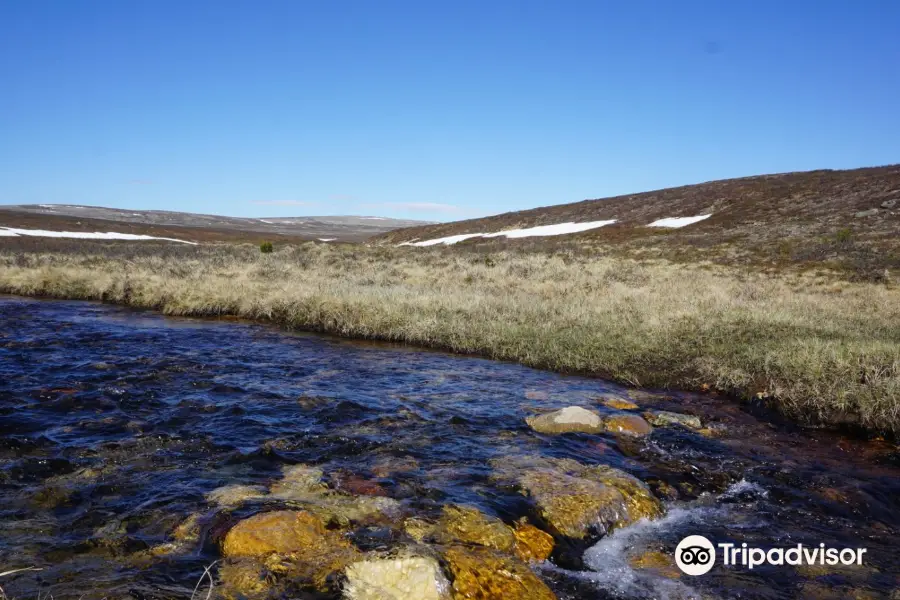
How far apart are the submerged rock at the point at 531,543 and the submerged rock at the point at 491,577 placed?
0.25 m

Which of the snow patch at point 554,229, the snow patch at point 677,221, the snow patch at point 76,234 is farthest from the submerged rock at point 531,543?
the snow patch at point 76,234

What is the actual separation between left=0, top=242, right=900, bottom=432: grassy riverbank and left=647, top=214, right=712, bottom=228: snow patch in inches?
874

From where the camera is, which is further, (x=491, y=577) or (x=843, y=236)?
(x=843, y=236)

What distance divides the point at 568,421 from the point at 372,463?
2.91 meters

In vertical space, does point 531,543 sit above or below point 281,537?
below

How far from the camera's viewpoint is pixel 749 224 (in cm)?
4091

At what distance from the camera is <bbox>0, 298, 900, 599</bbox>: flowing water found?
442 cm

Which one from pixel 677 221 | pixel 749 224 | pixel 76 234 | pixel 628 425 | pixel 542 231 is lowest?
pixel 628 425

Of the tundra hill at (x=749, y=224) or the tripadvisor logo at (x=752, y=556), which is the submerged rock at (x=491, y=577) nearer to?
the tripadvisor logo at (x=752, y=556)

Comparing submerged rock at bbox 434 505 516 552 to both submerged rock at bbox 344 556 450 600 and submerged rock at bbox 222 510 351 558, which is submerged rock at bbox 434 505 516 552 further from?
submerged rock at bbox 222 510 351 558

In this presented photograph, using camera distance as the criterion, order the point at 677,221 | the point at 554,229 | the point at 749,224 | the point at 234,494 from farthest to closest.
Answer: the point at 554,229 → the point at 677,221 → the point at 749,224 → the point at 234,494

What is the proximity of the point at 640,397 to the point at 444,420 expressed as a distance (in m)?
3.53

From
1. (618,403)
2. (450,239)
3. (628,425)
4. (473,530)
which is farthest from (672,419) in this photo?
(450,239)

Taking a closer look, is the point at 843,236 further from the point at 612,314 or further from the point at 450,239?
the point at 450,239
